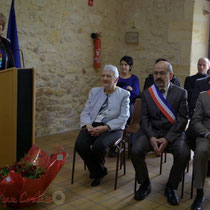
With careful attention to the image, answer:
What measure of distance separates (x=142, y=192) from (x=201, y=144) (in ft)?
2.25

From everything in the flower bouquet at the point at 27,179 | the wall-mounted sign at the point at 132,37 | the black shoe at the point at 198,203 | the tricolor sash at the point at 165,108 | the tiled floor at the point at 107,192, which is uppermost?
the wall-mounted sign at the point at 132,37

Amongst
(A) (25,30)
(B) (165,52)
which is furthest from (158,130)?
(B) (165,52)

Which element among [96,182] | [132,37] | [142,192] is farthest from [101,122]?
[132,37]

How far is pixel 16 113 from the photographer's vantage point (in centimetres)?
286

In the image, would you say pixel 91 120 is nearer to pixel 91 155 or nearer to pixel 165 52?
pixel 91 155

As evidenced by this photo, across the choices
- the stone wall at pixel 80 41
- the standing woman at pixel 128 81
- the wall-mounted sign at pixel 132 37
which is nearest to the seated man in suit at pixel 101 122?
the standing woman at pixel 128 81

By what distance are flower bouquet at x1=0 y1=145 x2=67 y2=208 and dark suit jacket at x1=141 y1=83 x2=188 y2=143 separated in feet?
2.90

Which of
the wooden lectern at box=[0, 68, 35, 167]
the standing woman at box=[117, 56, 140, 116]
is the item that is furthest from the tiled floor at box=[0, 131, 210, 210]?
the standing woman at box=[117, 56, 140, 116]

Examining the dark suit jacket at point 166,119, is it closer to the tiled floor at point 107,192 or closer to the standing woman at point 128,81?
the tiled floor at point 107,192

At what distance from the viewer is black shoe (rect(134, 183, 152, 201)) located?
280 centimetres

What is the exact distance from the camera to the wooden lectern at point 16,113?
286cm

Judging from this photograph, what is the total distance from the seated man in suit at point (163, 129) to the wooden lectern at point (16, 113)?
3.42 ft

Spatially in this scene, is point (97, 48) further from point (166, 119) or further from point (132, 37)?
point (166, 119)

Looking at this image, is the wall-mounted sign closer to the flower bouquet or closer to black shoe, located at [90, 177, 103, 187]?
black shoe, located at [90, 177, 103, 187]
